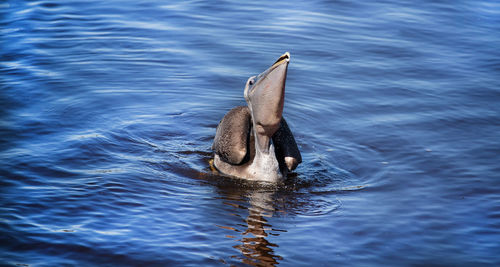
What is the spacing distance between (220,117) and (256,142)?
221cm

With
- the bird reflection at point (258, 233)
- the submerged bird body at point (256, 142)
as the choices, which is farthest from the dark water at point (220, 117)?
the submerged bird body at point (256, 142)

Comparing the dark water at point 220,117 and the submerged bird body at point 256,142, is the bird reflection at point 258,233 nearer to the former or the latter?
the dark water at point 220,117

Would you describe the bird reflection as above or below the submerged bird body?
below

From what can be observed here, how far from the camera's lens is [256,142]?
7016 millimetres

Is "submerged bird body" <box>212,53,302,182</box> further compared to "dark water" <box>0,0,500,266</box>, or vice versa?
"submerged bird body" <box>212,53,302,182</box>

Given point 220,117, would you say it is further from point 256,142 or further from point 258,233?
point 258,233

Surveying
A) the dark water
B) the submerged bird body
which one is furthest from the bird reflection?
the submerged bird body

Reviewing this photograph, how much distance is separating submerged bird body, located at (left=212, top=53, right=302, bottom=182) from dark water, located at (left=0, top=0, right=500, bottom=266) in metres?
0.20

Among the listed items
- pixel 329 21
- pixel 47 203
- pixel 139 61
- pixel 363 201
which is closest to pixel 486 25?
pixel 329 21

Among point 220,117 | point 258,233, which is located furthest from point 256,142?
point 220,117

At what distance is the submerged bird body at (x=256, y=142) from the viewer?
6.51 metres

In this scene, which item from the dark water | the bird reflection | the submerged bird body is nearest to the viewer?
the bird reflection

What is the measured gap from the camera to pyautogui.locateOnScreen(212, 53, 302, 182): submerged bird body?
651 centimetres

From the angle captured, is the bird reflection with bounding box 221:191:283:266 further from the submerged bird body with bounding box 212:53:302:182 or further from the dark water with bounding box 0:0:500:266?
the submerged bird body with bounding box 212:53:302:182
